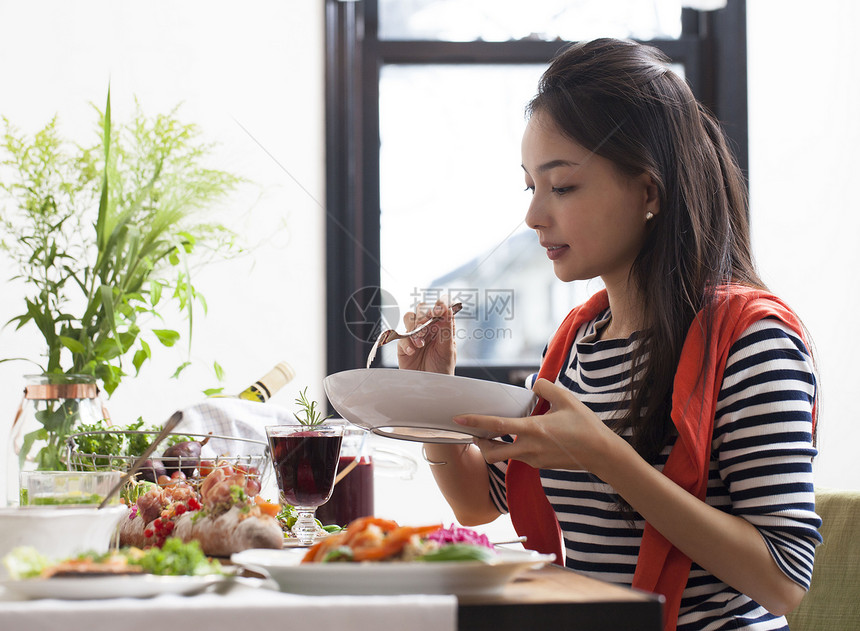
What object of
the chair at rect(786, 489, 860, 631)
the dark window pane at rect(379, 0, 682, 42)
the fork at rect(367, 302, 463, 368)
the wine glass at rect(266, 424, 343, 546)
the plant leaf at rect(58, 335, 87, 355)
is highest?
the dark window pane at rect(379, 0, 682, 42)

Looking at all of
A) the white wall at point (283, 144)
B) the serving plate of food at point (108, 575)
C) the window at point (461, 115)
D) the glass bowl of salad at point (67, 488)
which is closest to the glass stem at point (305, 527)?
the glass bowl of salad at point (67, 488)

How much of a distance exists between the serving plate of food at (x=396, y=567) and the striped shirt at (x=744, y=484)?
1.49ft

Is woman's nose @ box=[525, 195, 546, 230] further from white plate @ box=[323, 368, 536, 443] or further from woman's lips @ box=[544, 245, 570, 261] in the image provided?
white plate @ box=[323, 368, 536, 443]

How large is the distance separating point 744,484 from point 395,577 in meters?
0.57

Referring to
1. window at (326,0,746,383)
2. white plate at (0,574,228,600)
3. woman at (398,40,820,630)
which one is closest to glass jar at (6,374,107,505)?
woman at (398,40,820,630)

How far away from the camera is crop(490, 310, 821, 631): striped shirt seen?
3.01 ft

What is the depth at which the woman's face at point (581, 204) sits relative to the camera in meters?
1.12

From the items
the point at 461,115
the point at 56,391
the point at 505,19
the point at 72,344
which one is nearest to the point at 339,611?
the point at 56,391

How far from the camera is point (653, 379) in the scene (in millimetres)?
1078

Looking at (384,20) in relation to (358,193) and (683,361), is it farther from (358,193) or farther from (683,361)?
(683,361)

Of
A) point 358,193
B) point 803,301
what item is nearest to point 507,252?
point 358,193

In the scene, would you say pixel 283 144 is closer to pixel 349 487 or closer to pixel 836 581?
pixel 349 487

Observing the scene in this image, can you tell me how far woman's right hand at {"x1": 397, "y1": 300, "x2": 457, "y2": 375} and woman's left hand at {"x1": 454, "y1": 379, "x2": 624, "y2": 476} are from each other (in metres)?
0.27

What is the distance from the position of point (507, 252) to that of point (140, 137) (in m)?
1.02
